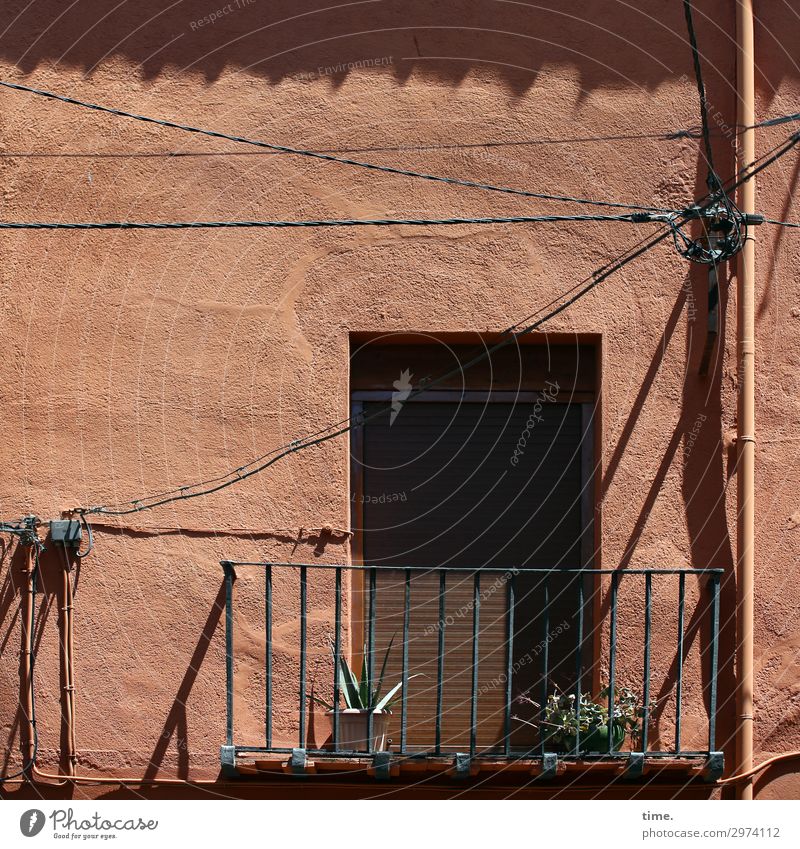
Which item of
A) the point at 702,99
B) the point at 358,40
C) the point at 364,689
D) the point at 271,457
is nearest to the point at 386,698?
the point at 364,689

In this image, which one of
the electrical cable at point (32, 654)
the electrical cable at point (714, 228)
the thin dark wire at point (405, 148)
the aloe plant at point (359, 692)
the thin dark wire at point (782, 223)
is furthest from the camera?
the thin dark wire at point (405, 148)

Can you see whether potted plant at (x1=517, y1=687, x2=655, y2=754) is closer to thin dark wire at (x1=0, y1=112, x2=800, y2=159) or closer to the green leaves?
the green leaves

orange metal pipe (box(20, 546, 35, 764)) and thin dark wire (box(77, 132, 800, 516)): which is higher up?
thin dark wire (box(77, 132, 800, 516))

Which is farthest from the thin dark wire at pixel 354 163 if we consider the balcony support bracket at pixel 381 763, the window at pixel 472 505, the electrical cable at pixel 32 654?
the balcony support bracket at pixel 381 763

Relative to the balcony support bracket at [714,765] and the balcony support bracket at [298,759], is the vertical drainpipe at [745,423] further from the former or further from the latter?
the balcony support bracket at [298,759]

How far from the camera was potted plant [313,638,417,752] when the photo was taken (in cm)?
664

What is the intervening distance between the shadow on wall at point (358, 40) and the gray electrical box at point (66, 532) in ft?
7.67

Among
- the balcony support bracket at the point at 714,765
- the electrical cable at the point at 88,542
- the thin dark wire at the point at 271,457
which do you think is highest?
the thin dark wire at the point at 271,457

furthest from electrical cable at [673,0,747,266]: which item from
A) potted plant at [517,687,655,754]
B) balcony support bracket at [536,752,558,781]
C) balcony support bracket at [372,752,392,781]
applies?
balcony support bracket at [372,752,392,781]

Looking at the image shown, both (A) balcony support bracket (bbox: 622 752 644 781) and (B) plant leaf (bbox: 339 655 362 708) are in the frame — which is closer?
(A) balcony support bracket (bbox: 622 752 644 781)

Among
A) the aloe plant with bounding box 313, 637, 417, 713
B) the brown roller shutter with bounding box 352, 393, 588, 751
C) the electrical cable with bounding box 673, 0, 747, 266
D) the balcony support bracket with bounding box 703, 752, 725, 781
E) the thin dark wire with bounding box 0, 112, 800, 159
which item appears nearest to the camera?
the electrical cable with bounding box 673, 0, 747, 266

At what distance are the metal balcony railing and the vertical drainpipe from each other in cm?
17

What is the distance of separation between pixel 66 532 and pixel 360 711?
1699 mm

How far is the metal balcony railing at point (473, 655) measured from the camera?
6656 mm
